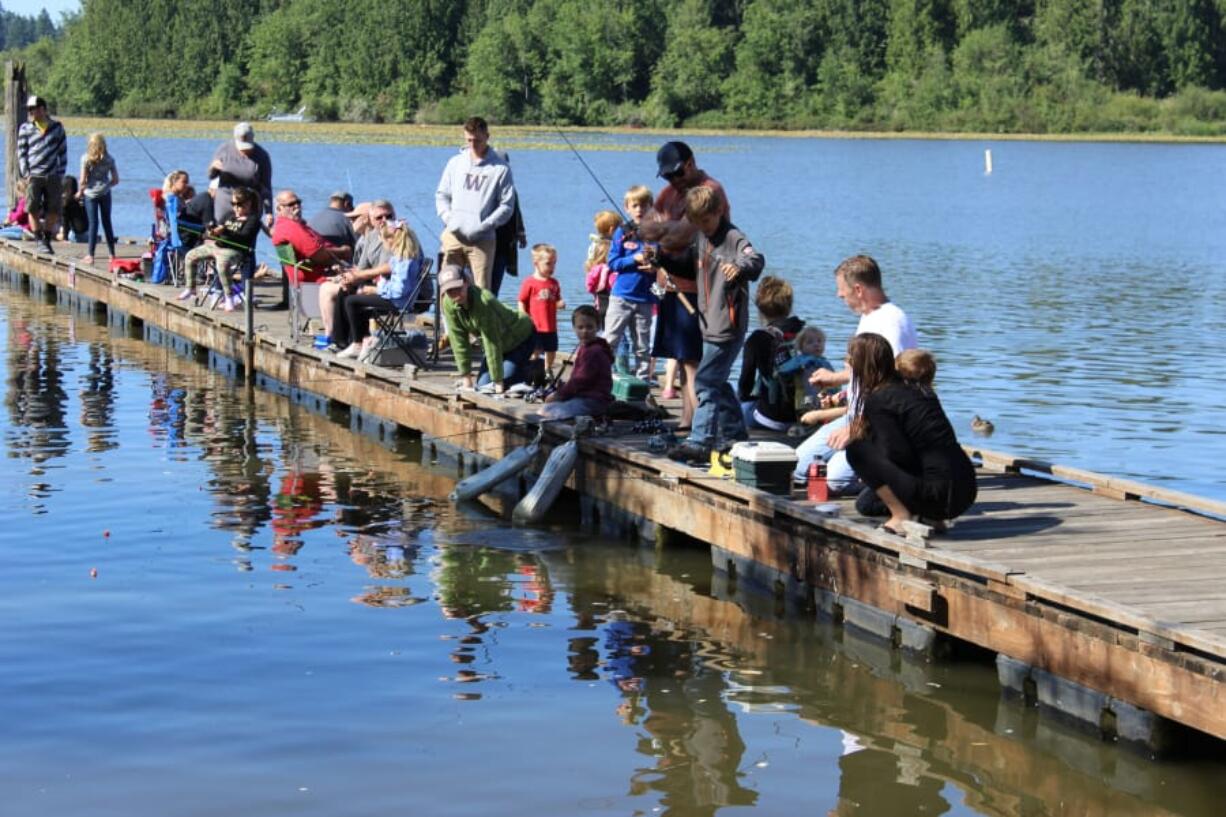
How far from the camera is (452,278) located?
501 inches

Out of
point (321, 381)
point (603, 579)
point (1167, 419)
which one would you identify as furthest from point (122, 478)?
point (1167, 419)

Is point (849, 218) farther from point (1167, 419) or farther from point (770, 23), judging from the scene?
point (770, 23)

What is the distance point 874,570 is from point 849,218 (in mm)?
32289

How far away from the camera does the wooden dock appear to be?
7883mm

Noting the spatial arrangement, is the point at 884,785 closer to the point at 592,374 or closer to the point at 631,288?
the point at 592,374

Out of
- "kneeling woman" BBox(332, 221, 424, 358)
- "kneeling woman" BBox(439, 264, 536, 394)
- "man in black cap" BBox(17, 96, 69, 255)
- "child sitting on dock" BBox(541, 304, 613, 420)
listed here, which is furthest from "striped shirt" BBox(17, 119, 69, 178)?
"child sitting on dock" BBox(541, 304, 613, 420)

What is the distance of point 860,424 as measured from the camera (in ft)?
30.3

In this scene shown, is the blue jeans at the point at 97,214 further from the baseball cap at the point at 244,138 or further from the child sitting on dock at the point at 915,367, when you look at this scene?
the child sitting on dock at the point at 915,367

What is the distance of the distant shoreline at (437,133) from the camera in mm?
77250

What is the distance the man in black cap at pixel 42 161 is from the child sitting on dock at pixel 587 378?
11.0m

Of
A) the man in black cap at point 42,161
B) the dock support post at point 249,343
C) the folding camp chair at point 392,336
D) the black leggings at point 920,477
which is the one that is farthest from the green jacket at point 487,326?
the man in black cap at point 42,161

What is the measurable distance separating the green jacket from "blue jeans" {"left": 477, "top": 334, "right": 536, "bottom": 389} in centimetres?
4

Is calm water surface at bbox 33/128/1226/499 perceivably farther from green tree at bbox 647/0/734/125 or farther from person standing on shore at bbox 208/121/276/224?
green tree at bbox 647/0/734/125

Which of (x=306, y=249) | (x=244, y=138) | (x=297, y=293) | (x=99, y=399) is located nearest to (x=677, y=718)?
(x=306, y=249)
